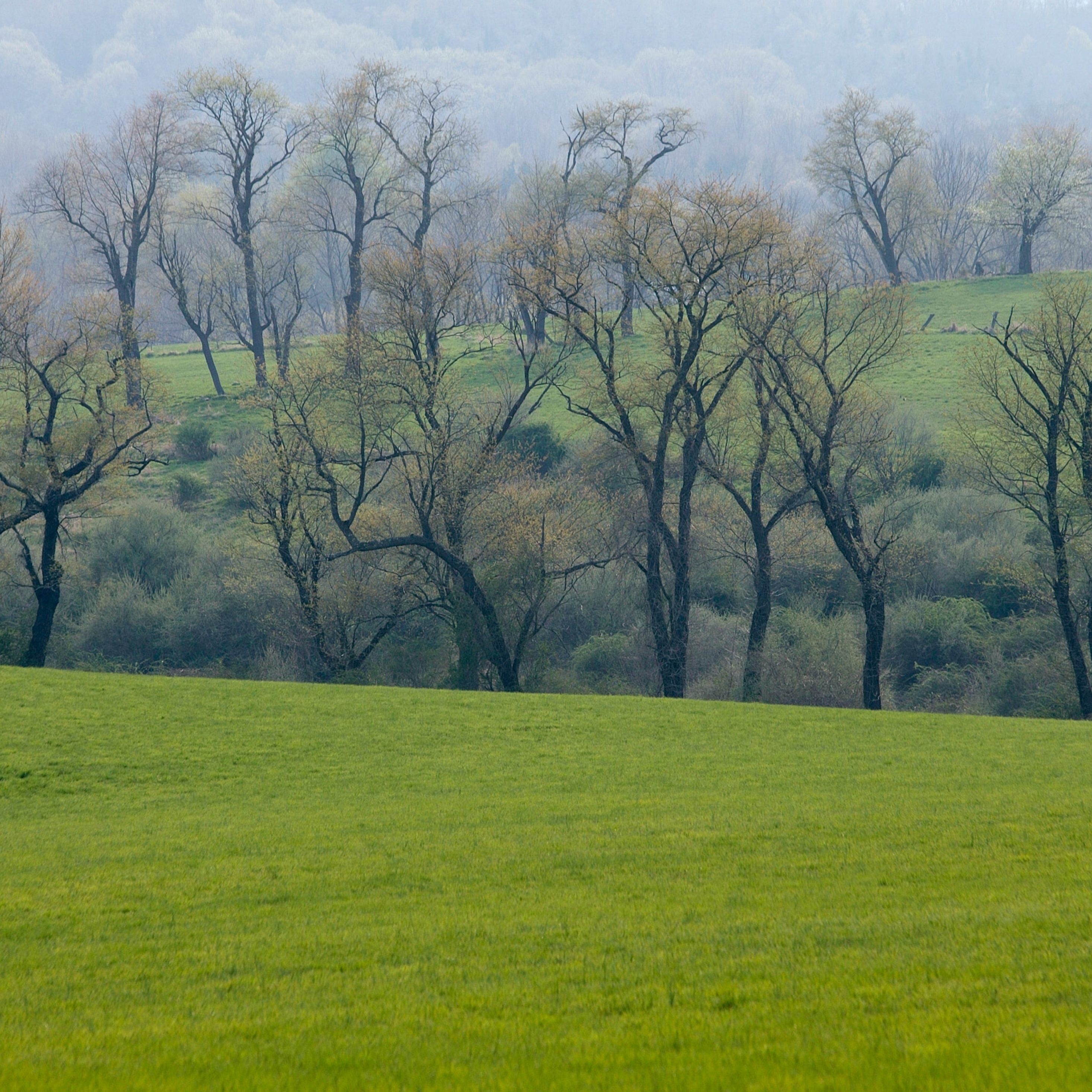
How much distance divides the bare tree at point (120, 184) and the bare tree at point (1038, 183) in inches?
2115

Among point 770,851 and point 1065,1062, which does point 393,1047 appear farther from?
point 770,851

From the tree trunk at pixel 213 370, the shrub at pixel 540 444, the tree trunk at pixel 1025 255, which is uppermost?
the tree trunk at pixel 1025 255

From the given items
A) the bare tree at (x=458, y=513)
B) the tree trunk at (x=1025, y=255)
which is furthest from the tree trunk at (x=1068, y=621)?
the tree trunk at (x=1025, y=255)

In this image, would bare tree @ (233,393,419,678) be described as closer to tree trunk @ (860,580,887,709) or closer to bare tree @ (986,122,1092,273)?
tree trunk @ (860,580,887,709)

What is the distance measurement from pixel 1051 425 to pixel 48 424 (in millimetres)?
31013

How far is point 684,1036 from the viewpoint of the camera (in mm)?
5273

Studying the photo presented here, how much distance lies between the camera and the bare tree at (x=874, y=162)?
62906 millimetres

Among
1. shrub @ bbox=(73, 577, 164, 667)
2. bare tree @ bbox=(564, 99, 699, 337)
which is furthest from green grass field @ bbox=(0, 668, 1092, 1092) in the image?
bare tree @ bbox=(564, 99, 699, 337)

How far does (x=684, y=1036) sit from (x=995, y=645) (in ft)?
100

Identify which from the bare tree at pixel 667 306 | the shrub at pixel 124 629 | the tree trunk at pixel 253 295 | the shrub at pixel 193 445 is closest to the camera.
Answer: the bare tree at pixel 667 306

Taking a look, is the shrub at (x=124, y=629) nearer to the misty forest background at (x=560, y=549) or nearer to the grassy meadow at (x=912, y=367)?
the misty forest background at (x=560, y=549)

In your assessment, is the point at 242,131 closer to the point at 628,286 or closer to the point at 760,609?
the point at 628,286

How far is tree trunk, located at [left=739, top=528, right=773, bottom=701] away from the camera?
3081 cm

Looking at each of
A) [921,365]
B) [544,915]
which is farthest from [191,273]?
[544,915]
